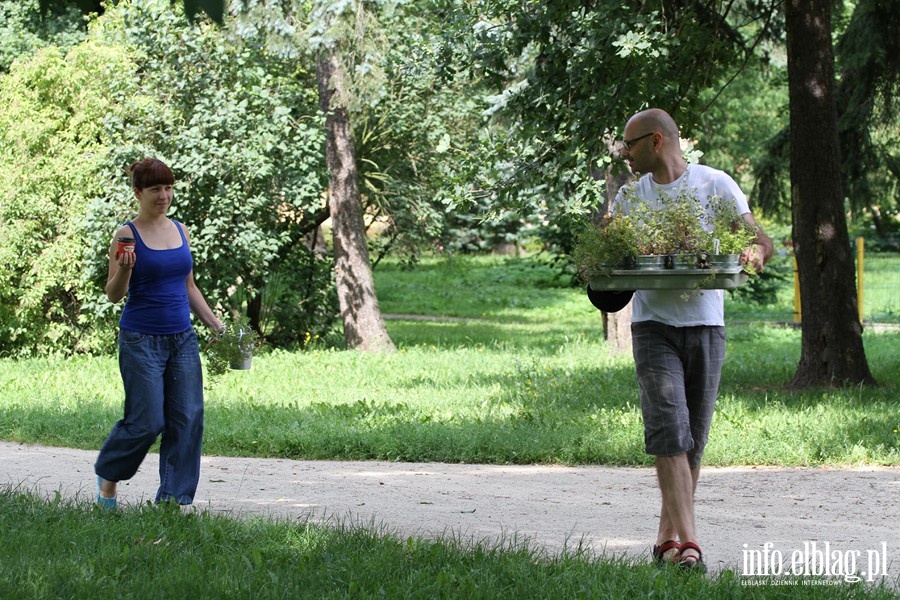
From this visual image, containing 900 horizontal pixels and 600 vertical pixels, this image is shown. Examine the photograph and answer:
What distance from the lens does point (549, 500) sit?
22.7 feet

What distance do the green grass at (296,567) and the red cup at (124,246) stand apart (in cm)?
133

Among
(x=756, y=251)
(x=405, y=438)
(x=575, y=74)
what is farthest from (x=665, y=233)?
(x=575, y=74)

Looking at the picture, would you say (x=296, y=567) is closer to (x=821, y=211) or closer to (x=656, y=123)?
(x=656, y=123)

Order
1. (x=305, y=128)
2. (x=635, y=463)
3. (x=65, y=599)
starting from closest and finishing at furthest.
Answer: (x=65, y=599), (x=635, y=463), (x=305, y=128)

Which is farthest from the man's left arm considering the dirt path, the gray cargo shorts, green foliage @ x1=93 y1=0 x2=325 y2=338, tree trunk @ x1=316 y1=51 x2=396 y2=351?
tree trunk @ x1=316 y1=51 x2=396 y2=351

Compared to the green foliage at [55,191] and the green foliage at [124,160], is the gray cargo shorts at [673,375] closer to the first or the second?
the green foliage at [124,160]

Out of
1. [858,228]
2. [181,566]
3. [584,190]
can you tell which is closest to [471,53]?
[584,190]

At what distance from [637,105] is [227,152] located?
6891 mm

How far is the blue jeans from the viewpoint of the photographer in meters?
6.04

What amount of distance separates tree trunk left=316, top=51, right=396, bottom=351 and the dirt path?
30.0ft

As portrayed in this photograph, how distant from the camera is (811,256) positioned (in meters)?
11.5

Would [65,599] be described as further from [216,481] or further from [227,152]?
[227,152]

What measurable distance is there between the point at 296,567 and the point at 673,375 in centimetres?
180

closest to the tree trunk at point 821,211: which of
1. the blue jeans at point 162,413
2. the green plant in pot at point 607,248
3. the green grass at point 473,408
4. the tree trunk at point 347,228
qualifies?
the green grass at point 473,408
